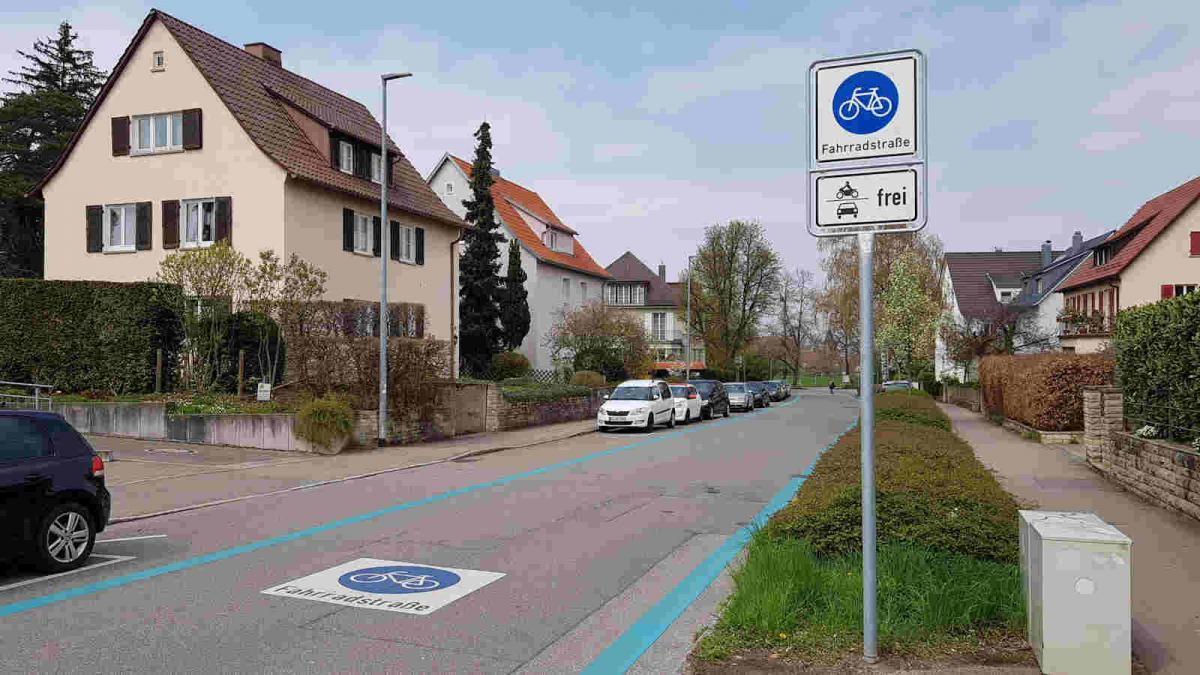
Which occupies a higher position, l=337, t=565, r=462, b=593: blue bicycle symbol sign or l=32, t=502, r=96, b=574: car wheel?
l=32, t=502, r=96, b=574: car wheel

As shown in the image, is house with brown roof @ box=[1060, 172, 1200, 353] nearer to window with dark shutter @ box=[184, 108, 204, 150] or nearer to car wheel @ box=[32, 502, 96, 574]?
window with dark shutter @ box=[184, 108, 204, 150]

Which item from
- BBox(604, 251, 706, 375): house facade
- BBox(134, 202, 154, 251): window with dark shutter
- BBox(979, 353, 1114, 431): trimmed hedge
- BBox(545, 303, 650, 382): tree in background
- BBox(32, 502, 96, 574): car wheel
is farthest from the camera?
BBox(604, 251, 706, 375): house facade

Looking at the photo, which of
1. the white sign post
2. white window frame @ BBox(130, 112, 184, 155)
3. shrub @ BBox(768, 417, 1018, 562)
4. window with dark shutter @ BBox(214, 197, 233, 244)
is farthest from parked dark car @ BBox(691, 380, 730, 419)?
the white sign post

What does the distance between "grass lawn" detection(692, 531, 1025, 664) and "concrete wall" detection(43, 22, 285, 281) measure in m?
23.1

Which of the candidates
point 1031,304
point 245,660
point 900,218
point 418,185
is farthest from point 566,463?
point 1031,304

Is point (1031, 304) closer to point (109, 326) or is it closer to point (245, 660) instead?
point (109, 326)

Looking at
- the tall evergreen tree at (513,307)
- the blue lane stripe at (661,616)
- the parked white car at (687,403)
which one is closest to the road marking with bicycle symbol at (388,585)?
the blue lane stripe at (661,616)

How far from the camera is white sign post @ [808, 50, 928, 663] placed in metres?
4.88

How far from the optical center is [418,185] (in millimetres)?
35938

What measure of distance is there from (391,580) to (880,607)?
422 cm

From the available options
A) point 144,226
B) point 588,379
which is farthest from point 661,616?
point 588,379

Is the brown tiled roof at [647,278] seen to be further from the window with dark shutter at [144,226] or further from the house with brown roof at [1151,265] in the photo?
the window with dark shutter at [144,226]

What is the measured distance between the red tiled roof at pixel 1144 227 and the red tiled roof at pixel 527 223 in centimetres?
2841

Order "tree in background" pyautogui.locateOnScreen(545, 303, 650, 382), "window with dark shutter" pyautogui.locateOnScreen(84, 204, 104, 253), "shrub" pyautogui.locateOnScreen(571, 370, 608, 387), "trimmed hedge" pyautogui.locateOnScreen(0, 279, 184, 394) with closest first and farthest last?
1. "trimmed hedge" pyautogui.locateOnScreen(0, 279, 184, 394)
2. "window with dark shutter" pyautogui.locateOnScreen(84, 204, 104, 253)
3. "shrub" pyautogui.locateOnScreen(571, 370, 608, 387)
4. "tree in background" pyautogui.locateOnScreen(545, 303, 650, 382)
